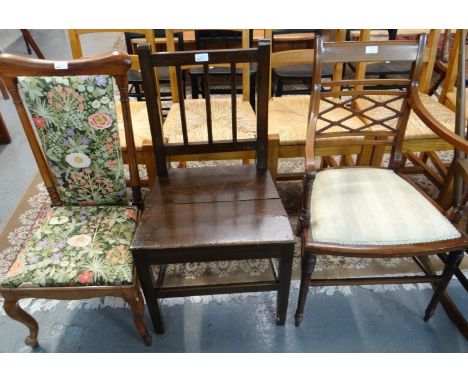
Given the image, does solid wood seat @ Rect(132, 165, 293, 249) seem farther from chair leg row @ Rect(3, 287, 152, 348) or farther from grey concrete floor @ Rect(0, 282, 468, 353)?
grey concrete floor @ Rect(0, 282, 468, 353)

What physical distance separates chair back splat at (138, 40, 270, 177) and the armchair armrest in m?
0.60

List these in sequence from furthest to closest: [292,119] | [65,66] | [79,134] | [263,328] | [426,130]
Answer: [292,119]
[426,130]
[263,328]
[79,134]
[65,66]

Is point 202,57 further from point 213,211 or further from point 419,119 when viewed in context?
point 419,119

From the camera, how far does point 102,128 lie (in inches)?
48.7

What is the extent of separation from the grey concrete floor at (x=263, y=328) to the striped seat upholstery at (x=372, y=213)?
19.3 inches

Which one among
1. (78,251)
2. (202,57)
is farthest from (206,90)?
(78,251)

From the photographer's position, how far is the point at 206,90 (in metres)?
1.31

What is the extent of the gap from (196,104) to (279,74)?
791 mm

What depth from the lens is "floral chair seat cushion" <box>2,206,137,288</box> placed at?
114 cm

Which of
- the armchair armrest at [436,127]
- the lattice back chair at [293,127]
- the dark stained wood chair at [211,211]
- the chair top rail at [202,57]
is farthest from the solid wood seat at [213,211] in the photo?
the armchair armrest at [436,127]

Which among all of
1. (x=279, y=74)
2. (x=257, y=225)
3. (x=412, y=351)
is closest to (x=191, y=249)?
(x=257, y=225)

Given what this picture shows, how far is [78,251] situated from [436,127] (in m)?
1.42

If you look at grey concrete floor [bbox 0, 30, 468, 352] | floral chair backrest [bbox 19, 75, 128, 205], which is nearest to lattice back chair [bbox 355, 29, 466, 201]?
grey concrete floor [bbox 0, 30, 468, 352]

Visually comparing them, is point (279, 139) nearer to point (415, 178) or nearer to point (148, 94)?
point (148, 94)
